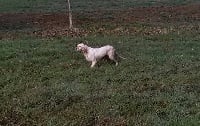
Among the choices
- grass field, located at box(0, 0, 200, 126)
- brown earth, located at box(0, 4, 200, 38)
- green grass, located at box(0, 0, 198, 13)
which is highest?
grass field, located at box(0, 0, 200, 126)

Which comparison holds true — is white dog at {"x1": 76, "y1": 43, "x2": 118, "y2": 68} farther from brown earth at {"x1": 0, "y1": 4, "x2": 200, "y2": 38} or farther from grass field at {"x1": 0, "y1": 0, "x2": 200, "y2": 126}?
brown earth at {"x1": 0, "y1": 4, "x2": 200, "y2": 38}

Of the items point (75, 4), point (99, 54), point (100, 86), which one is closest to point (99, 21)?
point (75, 4)

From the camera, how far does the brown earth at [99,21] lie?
92.0 feet

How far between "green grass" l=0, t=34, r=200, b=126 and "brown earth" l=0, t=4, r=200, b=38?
620 cm

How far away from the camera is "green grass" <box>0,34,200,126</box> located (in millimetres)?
12188

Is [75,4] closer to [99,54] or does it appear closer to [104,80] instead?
[99,54]

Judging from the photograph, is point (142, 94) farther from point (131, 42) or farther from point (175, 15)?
point (175, 15)

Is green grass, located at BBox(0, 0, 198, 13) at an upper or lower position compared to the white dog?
lower

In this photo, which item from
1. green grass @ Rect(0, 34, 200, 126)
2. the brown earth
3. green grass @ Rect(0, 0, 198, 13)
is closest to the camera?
green grass @ Rect(0, 34, 200, 126)

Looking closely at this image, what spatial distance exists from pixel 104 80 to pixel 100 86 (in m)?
0.79

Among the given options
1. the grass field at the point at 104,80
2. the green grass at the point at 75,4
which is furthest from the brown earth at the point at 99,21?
the green grass at the point at 75,4

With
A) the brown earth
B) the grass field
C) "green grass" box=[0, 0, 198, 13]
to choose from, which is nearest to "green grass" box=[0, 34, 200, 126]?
the grass field

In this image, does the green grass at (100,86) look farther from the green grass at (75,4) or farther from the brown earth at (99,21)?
the green grass at (75,4)

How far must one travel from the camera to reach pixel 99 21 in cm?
3206
